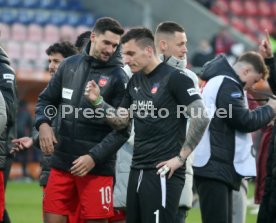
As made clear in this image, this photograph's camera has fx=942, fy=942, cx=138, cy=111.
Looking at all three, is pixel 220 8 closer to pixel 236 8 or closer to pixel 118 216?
pixel 236 8

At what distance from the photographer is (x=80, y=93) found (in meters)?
8.23

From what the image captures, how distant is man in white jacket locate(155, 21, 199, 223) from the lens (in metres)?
8.71

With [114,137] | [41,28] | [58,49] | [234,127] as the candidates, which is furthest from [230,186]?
[41,28]

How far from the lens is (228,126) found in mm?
8805

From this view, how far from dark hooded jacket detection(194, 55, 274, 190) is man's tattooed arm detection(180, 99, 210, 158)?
107cm

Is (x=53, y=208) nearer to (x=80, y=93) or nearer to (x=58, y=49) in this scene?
(x=80, y=93)

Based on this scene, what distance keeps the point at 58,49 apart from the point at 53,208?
76.6 inches

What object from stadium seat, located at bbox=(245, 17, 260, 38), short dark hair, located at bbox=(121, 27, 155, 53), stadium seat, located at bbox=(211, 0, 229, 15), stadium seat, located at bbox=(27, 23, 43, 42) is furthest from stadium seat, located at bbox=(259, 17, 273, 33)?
short dark hair, located at bbox=(121, 27, 155, 53)

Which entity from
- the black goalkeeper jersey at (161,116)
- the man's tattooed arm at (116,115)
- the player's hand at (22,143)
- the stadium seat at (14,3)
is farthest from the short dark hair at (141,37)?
the stadium seat at (14,3)

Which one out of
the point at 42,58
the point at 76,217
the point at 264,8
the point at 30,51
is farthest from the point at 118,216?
the point at 264,8

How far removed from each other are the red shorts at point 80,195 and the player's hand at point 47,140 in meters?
0.27

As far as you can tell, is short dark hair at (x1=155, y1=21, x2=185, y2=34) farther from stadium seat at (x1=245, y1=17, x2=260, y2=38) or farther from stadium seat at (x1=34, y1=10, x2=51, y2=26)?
stadium seat at (x1=245, y1=17, x2=260, y2=38)

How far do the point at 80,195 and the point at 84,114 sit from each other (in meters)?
0.71

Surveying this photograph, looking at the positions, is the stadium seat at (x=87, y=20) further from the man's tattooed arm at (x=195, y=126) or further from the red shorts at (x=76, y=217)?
the man's tattooed arm at (x=195, y=126)
